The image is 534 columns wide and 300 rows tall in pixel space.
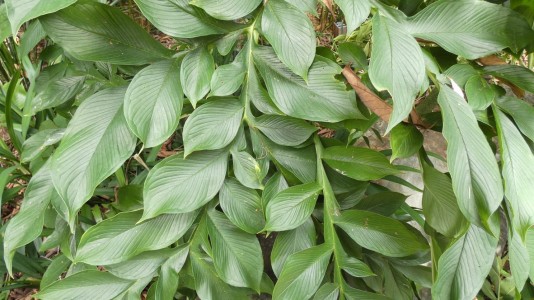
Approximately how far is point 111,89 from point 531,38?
51 cm

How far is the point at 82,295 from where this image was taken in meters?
0.60

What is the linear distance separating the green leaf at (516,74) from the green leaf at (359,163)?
0.57 feet

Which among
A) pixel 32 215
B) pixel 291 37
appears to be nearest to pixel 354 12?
pixel 291 37

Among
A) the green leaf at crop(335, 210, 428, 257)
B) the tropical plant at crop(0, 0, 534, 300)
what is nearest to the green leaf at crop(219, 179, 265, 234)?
the tropical plant at crop(0, 0, 534, 300)

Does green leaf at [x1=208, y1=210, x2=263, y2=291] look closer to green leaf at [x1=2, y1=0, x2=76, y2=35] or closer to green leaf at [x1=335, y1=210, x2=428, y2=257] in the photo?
green leaf at [x1=335, y1=210, x2=428, y2=257]

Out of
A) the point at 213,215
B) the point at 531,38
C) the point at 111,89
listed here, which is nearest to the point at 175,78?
the point at 111,89

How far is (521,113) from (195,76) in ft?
1.25

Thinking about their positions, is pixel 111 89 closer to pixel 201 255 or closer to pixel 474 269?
pixel 201 255

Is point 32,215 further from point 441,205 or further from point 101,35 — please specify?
point 441,205

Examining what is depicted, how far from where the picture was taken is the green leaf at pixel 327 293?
576 millimetres

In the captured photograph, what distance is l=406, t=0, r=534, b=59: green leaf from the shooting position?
0.53m

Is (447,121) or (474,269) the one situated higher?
(447,121)

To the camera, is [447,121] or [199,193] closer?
[447,121]

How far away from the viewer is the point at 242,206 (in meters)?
0.59
